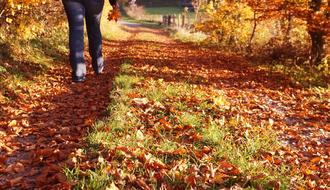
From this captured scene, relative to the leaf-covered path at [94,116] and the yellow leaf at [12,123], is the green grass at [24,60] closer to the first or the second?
the leaf-covered path at [94,116]

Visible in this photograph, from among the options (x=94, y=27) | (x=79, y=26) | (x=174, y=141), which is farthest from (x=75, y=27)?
(x=174, y=141)

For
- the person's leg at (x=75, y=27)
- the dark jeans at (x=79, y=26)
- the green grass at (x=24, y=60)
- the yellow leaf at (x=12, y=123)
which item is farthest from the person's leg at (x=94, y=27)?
the yellow leaf at (x=12, y=123)

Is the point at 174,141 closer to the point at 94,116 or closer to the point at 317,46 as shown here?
the point at 94,116

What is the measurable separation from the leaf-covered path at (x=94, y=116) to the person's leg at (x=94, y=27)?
0.44 metres

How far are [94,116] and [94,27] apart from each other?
95.0 inches

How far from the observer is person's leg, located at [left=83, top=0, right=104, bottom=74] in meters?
6.92

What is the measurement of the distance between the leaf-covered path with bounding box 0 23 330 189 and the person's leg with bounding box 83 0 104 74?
44cm

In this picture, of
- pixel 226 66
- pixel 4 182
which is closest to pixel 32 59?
pixel 226 66

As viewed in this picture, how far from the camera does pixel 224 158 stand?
3.82 meters

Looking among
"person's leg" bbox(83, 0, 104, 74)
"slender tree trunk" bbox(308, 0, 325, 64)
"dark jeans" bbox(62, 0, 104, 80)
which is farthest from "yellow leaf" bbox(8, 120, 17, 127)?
"slender tree trunk" bbox(308, 0, 325, 64)

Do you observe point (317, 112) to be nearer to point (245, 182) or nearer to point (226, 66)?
point (245, 182)

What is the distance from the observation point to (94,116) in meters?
5.34

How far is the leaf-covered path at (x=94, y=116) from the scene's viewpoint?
12.6 feet

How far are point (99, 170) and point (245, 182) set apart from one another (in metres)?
1.12
